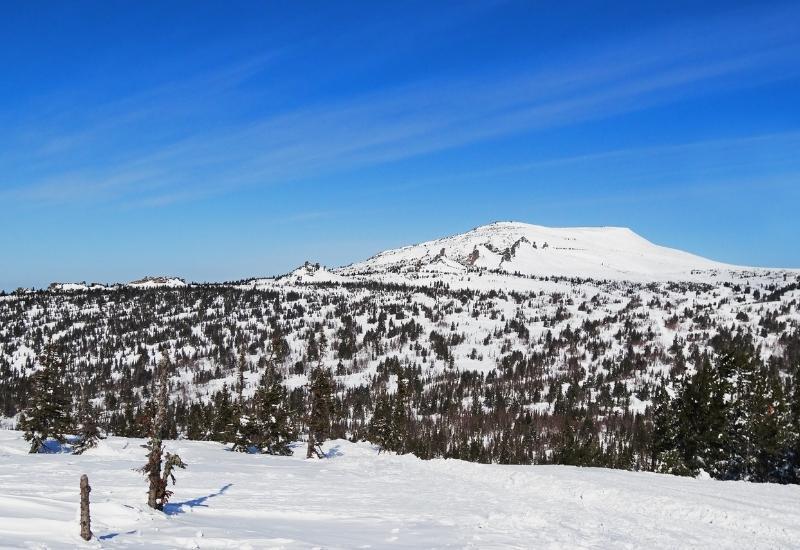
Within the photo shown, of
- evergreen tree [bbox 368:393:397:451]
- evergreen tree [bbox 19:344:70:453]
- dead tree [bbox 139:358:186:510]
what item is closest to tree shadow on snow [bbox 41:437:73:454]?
evergreen tree [bbox 19:344:70:453]

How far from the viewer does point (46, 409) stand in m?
49.2

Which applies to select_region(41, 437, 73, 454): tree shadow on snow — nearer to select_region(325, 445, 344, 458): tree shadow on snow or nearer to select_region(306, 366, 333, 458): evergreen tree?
select_region(306, 366, 333, 458): evergreen tree

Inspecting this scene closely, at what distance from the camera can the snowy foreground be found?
1742 centimetres

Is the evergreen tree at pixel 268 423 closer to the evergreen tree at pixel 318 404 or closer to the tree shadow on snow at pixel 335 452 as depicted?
the evergreen tree at pixel 318 404

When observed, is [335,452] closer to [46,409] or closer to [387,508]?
[46,409]

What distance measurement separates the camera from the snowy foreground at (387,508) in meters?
Answer: 17.4

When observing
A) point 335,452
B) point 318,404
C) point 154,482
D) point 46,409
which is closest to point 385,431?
point 335,452

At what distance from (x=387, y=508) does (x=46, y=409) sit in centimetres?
3929

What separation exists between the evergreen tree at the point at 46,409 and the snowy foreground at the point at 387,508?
12845mm

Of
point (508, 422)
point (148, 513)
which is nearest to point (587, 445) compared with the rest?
point (148, 513)

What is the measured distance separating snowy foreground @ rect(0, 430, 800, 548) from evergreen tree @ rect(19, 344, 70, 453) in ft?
42.1

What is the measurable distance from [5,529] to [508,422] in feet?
498

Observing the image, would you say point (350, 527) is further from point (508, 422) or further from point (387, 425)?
point (508, 422)

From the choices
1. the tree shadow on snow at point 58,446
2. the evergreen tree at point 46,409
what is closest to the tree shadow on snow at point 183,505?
the evergreen tree at point 46,409
